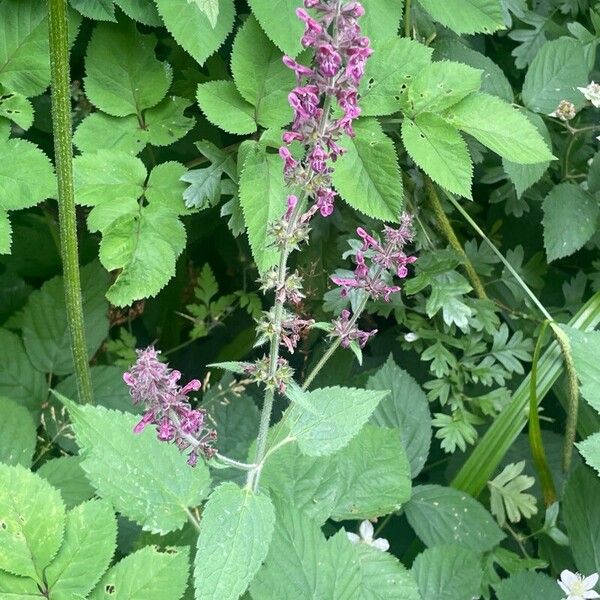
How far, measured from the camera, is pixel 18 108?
1191 mm

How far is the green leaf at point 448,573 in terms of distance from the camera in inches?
47.1

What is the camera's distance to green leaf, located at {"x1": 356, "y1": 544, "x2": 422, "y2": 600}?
1.12 metres

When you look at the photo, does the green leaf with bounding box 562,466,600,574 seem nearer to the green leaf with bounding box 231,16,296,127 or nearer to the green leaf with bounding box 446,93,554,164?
the green leaf with bounding box 446,93,554,164

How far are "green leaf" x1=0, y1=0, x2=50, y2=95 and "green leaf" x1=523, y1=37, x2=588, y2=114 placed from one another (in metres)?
0.79

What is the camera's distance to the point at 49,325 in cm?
147

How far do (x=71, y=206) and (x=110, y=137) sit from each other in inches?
6.5

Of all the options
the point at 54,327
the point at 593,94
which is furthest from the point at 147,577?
the point at 593,94

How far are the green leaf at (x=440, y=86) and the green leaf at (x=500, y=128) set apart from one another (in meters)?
0.02

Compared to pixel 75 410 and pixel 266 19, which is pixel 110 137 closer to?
pixel 266 19

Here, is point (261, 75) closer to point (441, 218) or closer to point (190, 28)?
point (190, 28)

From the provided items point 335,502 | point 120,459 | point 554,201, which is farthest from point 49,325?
point 554,201

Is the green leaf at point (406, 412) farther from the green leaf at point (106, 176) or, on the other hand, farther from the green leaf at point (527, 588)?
the green leaf at point (106, 176)

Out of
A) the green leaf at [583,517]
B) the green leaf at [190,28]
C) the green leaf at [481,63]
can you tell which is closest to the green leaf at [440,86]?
the green leaf at [481,63]

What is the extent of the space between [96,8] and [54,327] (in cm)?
60
